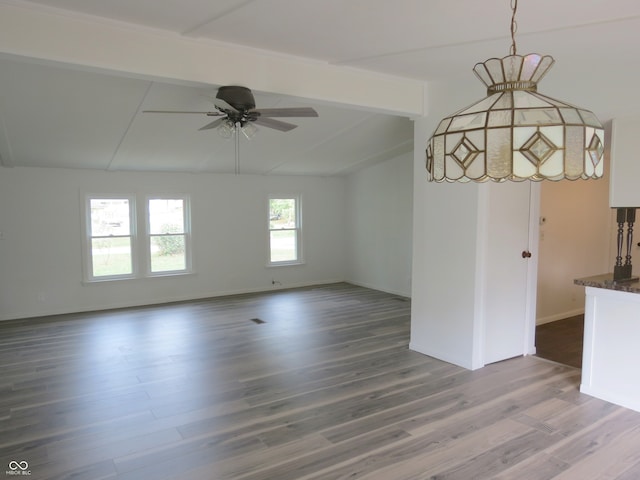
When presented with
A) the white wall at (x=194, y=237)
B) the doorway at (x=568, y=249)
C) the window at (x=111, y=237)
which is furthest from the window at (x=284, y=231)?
the doorway at (x=568, y=249)

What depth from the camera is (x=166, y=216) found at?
7.34 meters

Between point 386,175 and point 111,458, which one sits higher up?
point 386,175

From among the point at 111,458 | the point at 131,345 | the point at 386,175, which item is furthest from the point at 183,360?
the point at 386,175

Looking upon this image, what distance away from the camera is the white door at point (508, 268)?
4188 mm

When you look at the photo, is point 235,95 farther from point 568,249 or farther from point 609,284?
point 568,249

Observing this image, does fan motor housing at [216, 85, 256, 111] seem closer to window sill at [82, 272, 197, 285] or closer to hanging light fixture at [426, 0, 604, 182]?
hanging light fixture at [426, 0, 604, 182]

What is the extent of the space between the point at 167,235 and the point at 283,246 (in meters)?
2.16

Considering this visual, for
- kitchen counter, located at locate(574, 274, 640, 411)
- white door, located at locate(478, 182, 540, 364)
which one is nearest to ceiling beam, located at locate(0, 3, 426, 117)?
white door, located at locate(478, 182, 540, 364)

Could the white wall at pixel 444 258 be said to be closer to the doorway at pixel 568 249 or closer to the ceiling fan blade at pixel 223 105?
the doorway at pixel 568 249

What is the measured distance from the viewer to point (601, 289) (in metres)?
3.51

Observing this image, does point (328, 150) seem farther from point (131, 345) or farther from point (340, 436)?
point (340, 436)

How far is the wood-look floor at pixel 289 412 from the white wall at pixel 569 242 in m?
1.60

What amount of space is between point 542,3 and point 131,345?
4892 mm

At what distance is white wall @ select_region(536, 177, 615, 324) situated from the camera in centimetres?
552
